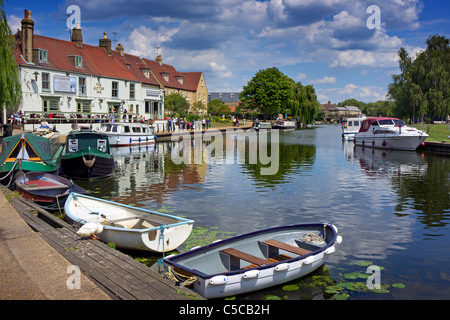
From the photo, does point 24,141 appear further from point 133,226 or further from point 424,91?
point 424,91

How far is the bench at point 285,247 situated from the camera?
9384 millimetres

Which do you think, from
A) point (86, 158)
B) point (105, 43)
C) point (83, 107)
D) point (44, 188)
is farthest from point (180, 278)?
point (105, 43)

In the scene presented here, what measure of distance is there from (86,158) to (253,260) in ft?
53.9

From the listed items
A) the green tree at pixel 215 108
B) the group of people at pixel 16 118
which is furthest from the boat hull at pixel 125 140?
the green tree at pixel 215 108

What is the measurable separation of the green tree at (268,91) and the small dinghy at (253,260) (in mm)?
97149

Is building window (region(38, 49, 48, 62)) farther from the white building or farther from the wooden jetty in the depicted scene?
the wooden jetty

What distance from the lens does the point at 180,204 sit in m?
16.9

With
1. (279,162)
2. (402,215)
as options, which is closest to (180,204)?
(402,215)

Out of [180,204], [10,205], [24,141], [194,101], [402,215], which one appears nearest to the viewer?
[10,205]

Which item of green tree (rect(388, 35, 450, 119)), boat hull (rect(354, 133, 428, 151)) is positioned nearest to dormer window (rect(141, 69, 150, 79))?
boat hull (rect(354, 133, 428, 151))

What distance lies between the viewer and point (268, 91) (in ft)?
346

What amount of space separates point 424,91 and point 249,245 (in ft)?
206

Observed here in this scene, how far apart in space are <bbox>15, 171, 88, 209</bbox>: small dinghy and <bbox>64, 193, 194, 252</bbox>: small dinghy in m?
2.14

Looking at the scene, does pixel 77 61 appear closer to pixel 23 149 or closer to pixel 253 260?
pixel 23 149
